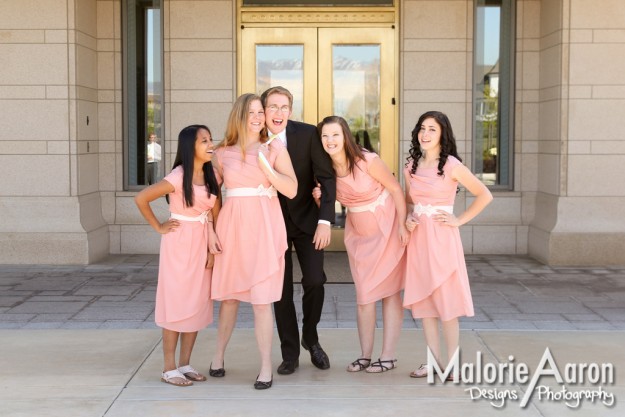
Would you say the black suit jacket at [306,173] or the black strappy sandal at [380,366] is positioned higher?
the black suit jacket at [306,173]

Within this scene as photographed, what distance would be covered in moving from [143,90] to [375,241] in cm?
628

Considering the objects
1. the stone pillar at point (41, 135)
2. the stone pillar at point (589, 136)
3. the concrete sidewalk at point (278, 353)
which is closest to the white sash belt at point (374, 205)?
the concrete sidewalk at point (278, 353)

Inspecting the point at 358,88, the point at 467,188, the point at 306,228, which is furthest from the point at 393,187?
the point at 358,88

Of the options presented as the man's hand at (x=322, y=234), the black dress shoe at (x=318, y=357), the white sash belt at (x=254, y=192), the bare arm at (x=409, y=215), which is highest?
the white sash belt at (x=254, y=192)

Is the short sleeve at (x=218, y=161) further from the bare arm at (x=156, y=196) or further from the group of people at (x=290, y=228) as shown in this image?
the bare arm at (x=156, y=196)

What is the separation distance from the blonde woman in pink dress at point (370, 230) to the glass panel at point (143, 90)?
597cm

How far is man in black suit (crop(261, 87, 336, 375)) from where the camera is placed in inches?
231

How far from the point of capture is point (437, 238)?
5.80 m

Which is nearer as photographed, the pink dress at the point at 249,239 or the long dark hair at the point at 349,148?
the pink dress at the point at 249,239

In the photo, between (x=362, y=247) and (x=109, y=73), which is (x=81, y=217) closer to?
(x=109, y=73)

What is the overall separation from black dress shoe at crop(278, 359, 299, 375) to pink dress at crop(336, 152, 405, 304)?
56 centimetres

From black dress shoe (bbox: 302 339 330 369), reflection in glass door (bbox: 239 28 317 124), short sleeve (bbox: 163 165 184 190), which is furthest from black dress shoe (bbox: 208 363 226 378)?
reflection in glass door (bbox: 239 28 317 124)

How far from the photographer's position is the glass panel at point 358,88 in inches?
459

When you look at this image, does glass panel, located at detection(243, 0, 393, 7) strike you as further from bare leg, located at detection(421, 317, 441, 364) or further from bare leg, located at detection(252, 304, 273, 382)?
bare leg, located at detection(252, 304, 273, 382)
